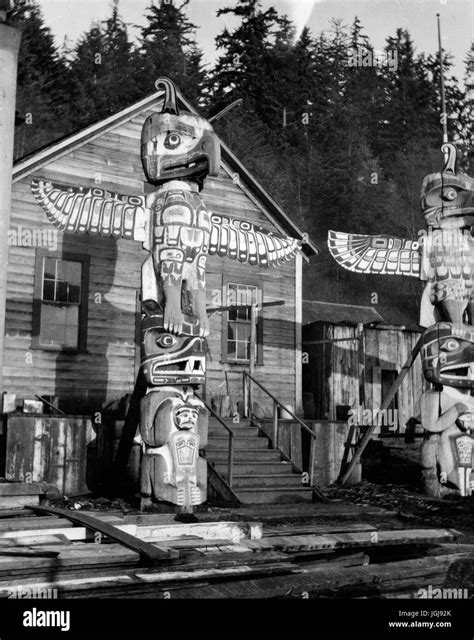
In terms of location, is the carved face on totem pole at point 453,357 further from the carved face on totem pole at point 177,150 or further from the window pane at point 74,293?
the window pane at point 74,293

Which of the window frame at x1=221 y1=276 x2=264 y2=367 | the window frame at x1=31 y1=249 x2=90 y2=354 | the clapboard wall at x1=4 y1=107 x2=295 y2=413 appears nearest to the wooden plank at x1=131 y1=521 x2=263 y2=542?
the clapboard wall at x1=4 y1=107 x2=295 y2=413

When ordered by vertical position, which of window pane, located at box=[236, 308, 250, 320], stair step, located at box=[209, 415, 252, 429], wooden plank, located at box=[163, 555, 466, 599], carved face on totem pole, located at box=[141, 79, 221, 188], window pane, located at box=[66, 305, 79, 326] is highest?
carved face on totem pole, located at box=[141, 79, 221, 188]

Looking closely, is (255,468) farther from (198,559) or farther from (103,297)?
(198,559)

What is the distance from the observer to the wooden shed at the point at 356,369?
2102cm

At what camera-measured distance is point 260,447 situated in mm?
15453

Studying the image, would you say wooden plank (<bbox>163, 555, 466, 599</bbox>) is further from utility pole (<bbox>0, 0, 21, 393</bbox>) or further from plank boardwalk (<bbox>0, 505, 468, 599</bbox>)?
utility pole (<bbox>0, 0, 21, 393</bbox>)

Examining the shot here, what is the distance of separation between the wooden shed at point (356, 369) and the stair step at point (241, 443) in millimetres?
5083

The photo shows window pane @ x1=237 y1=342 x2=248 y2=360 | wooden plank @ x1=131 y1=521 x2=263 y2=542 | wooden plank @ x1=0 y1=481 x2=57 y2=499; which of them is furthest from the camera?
window pane @ x1=237 y1=342 x2=248 y2=360

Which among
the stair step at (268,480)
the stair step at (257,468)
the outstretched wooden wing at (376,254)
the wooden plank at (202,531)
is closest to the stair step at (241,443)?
the stair step at (257,468)

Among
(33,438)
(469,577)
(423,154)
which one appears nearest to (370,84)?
(423,154)

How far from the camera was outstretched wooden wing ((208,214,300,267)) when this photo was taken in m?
13.5

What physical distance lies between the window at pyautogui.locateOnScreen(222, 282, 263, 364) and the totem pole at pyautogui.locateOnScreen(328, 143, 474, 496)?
478 centimetres

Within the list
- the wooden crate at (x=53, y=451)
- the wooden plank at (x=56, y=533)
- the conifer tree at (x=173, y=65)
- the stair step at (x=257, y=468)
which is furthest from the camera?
the conifer tree at (x=173, y=65)

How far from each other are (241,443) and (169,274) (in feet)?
15.8
